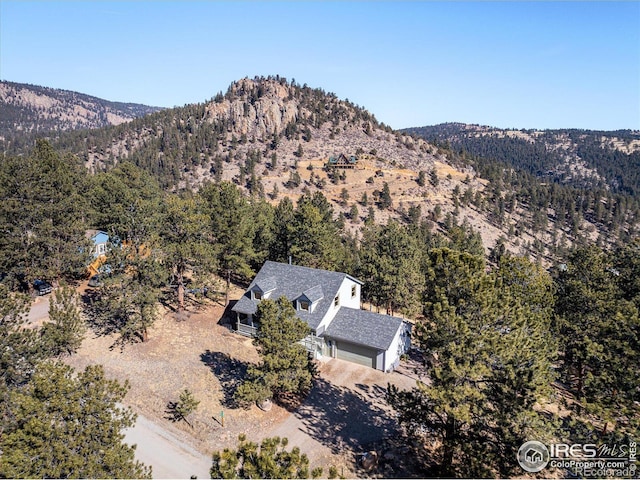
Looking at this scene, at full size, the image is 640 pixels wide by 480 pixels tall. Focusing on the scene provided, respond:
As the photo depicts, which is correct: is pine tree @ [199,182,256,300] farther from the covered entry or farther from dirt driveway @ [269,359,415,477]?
dirt driveway @ [269,359,415,477]

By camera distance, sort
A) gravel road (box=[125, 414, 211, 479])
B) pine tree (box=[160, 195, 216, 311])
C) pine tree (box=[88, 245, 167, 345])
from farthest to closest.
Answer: pine tree (box=[160, 195, 216, 311]) → pine tree (box=[88, 245, 167, 345]) → gravel road (box=[125, 414, 211, 479])

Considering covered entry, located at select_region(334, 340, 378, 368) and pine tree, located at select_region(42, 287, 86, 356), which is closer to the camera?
pine tree, located at select_region(42, 287, 86, 356)

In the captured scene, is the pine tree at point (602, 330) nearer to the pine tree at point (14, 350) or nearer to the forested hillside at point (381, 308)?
the forested hillside at point (381, 308)

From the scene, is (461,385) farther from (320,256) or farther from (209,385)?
(320,256)

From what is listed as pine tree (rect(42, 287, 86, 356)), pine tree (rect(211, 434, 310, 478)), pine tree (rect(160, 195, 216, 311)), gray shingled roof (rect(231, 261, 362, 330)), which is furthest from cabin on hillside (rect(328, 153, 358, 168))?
pine tree (rect(211, 434, 310, 478))

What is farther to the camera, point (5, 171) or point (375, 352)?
point (5, 171)

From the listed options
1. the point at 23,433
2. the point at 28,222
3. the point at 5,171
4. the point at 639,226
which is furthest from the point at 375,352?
the point at 639,226
